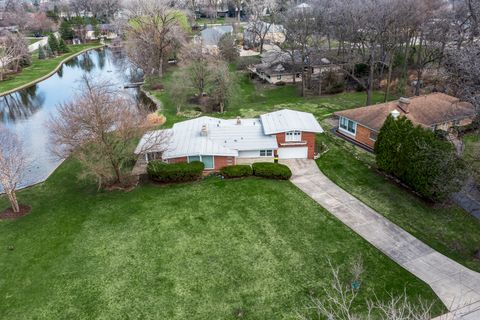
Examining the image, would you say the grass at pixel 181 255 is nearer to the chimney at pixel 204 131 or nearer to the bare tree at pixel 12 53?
the chimney at pixel 204 131

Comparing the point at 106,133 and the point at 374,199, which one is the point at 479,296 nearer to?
the point at 374,199

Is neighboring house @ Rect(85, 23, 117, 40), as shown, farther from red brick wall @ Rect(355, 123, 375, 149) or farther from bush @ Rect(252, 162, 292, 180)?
bush @ Rect(252, 162, 292, 180)

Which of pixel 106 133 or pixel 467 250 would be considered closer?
pixel 467 250

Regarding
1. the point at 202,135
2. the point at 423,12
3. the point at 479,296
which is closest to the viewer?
the point at 479,296

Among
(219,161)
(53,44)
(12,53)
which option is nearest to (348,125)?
(219,161)

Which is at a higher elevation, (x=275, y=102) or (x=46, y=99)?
(x=46, y=99)

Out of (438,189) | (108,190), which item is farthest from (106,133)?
(438,189)

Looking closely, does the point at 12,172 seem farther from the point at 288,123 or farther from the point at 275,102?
the point at 275,102
